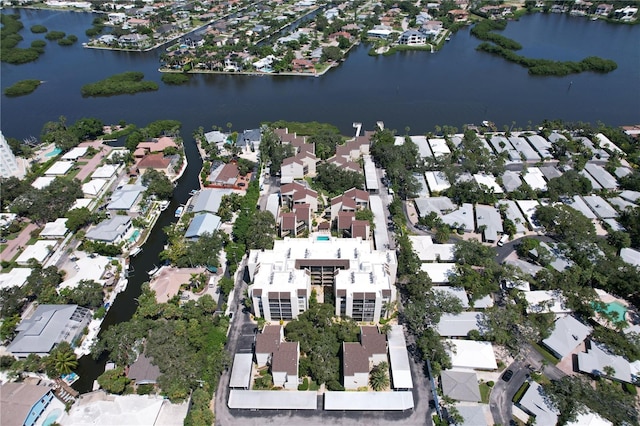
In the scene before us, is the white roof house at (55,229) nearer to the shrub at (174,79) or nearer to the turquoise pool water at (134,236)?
the turquoise pool water at (134,236)

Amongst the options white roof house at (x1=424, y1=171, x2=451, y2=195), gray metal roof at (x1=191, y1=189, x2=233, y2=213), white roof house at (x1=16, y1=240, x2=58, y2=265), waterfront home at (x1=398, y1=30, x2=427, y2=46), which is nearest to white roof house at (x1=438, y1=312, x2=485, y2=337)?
white roof house at (x1=424, y1=171, x2=451, y2=195)

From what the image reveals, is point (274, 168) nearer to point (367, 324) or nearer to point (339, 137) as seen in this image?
point (339, 137)

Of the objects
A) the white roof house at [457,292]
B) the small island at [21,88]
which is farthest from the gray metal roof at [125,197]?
the small island at [21,88]

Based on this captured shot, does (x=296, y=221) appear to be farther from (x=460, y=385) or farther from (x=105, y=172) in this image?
(x=105, y=172)

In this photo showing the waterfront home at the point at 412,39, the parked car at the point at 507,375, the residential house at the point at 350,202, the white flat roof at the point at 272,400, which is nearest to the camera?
the white flat roof at the point at 272,400

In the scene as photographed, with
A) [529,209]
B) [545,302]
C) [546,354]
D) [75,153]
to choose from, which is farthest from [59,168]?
[529,209]

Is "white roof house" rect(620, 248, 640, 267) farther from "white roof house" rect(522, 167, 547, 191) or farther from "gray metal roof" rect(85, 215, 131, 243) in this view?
"gray metal roof" rect(85, 215, 131, 243)

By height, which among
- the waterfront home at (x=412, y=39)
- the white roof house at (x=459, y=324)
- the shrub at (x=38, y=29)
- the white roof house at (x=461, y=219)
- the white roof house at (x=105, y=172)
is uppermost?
the shrub at (x=38, y=29)
